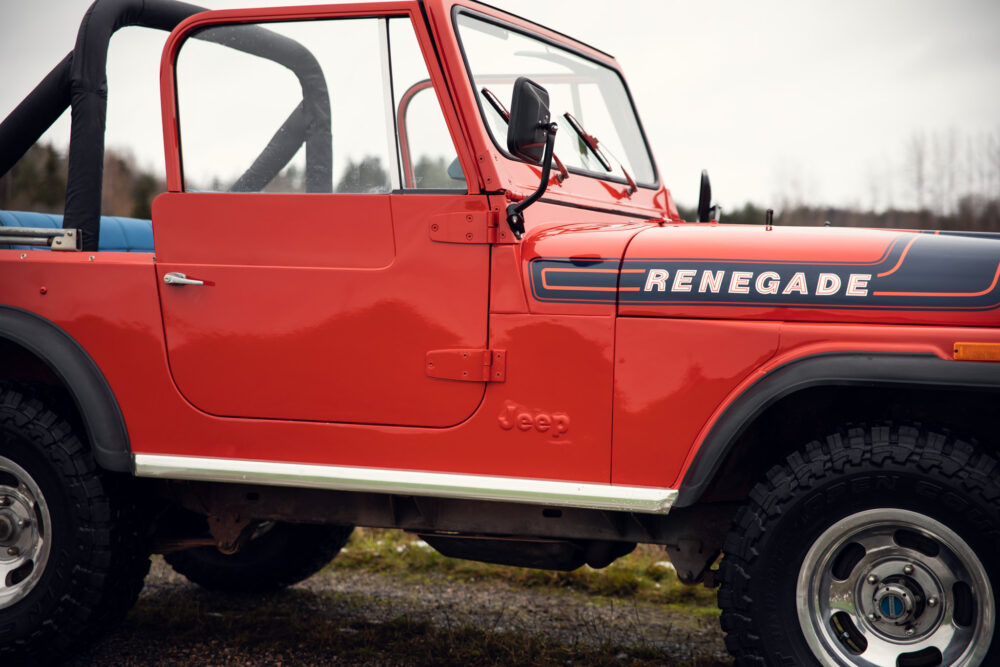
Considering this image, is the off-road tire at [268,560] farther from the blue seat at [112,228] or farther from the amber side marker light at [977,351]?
the amber side marker light at [977,351]

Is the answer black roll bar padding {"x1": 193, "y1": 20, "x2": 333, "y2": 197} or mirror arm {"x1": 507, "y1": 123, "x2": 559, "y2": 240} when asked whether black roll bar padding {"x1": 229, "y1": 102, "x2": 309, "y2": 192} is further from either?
mirror arm {"x1": 507, "y1": 123, "x2": 559, "y2": 240}

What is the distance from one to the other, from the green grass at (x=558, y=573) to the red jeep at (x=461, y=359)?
5.04 feet

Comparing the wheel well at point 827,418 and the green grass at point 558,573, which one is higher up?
the wheel well at point 827,418

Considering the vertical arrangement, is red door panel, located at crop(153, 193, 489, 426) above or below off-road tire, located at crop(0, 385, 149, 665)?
above

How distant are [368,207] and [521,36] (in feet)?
3.13

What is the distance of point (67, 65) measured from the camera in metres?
3.14

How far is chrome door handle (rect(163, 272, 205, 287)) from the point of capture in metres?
2.77

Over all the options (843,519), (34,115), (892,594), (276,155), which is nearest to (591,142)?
(276,155)

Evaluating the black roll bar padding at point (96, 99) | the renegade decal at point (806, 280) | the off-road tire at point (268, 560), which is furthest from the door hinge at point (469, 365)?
the off-road tire at point (268, 560)

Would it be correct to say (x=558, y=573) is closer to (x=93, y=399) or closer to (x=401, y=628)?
(x=401, y=628)

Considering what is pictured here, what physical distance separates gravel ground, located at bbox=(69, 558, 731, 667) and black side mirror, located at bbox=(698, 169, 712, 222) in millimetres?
1723

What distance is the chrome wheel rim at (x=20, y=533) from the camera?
295cm

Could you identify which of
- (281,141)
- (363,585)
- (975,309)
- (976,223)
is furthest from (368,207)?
(976,223)

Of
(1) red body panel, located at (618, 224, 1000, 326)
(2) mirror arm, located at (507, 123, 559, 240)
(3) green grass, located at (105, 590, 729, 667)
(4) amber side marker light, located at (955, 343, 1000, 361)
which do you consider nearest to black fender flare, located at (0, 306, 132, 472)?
(3) green grass, located at (105, 590, 729, 667)
